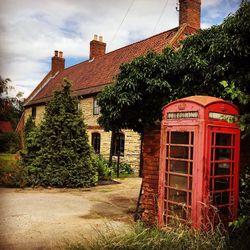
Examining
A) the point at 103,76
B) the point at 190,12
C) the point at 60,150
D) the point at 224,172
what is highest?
the point at 190,12

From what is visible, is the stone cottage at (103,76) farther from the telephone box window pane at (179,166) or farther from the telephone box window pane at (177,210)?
the telephone box window pane at (177,210)

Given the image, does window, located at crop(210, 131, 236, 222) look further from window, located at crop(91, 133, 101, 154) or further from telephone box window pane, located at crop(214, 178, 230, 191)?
window, located at crop(91, 133, 101, 154)

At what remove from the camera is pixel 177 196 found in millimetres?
5500

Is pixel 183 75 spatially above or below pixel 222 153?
above

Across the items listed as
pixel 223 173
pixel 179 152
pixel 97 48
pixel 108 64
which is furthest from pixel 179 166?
pixel 97 48

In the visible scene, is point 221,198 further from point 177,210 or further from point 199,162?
point 199,162

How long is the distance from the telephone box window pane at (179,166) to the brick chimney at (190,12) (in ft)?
50.3

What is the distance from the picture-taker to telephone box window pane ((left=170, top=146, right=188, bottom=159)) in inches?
212

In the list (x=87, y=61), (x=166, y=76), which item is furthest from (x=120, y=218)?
(x=87, y=61)

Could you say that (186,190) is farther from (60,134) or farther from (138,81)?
(60,134)

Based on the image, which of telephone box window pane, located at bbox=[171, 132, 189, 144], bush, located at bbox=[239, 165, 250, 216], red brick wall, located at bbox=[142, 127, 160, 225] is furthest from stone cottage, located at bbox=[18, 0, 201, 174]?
bush, located at bbox=[239, 165, 250, 216]

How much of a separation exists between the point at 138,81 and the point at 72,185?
7.13 metres

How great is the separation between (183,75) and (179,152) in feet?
7.47

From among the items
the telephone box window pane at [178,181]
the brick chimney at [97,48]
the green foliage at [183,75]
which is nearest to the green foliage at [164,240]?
the telephone box window pane at [178,181]
